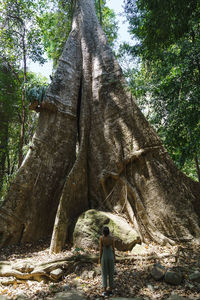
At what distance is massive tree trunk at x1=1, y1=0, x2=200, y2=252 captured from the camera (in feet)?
13.8

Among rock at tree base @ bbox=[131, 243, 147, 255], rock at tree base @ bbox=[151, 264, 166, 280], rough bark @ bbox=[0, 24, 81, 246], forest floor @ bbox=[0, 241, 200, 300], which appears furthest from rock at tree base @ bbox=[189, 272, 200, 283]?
rough bark @ bbox=[0, 24, 81, 246]

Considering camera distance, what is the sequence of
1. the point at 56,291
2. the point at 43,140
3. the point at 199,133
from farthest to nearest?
the point at 199,133 → the point at 43,140 → the point at 56,291

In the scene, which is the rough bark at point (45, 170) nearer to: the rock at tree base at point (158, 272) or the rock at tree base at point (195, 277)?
the rock at tree base at point (158, 272)

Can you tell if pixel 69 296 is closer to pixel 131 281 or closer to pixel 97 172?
pixel 131 281

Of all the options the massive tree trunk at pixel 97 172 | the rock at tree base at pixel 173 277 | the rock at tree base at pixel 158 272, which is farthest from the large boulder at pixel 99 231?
the rock at tree base at pixel 173 277

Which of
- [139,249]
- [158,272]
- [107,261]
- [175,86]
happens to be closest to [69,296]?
[107,261]

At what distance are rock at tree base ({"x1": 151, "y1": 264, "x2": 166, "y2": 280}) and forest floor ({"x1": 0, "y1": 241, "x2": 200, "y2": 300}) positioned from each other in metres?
0.06

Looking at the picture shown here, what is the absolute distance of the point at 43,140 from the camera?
205 inches

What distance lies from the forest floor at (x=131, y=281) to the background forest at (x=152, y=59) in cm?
308

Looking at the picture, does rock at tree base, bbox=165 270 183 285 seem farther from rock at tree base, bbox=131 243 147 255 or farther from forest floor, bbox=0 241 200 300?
rock at tree base, bbox=131 243 147 255

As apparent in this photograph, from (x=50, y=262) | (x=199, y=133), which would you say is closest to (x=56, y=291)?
(x=50, y=262)

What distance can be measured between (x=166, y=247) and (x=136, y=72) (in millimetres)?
8800

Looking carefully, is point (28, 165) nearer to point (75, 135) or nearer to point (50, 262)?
point (75, 135)

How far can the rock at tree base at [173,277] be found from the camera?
2.71 meters
